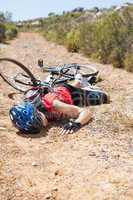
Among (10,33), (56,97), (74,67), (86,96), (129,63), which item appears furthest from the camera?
(10,33)

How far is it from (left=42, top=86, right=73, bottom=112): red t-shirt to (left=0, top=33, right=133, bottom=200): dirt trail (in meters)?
0.29

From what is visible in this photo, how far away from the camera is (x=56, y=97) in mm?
6973

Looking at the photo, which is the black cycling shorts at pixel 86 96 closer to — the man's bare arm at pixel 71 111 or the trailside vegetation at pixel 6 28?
the man's bare arm at pixel 71 111

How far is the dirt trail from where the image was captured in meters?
4.64

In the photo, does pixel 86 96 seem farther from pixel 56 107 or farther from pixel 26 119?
pixel 26 119

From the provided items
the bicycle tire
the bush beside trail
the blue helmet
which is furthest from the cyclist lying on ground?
the bush beside trail

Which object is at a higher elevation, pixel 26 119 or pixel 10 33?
pixel 26 119

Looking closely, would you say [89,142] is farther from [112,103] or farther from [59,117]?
[112,103]

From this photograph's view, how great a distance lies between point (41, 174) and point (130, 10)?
9.58 metres

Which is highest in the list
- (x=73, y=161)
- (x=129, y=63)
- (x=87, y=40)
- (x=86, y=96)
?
(x=73, y=161)

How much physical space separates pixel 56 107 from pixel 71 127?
0.42 meters

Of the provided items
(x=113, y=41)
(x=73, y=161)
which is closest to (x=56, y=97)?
(x=73, y=161)

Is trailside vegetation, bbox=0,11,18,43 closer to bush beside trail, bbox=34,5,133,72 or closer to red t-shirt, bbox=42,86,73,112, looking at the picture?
bush beside trail, bbox=34,5,133,72

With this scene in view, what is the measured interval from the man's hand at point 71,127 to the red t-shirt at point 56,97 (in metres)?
0.40
